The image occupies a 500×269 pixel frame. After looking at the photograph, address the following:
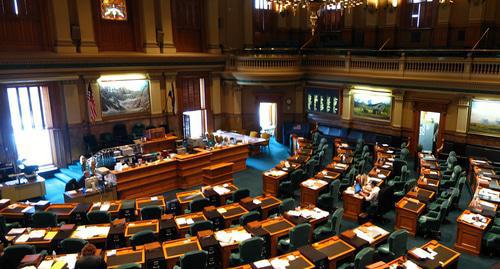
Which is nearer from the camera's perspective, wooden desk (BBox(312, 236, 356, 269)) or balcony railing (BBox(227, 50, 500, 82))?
wooden desk (BBox(312, 236, 356, 269))

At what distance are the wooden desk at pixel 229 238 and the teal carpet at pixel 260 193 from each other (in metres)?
2.98

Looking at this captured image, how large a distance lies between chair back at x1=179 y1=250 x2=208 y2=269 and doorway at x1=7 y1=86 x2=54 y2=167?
34.3ft

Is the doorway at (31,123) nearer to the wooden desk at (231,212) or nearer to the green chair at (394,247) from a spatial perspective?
the wooden desk at (231,212)

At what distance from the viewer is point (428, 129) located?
17125 mm

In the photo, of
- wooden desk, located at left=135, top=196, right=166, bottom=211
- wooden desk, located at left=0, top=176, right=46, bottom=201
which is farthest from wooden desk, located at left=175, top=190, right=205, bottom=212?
wooden desk, located at left=0, top=176, right=46, bottom=201

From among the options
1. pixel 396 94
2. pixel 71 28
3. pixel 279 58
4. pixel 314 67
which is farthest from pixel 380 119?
pixel 71 28

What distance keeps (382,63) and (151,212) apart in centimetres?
1213

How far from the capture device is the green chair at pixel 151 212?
9.42 m

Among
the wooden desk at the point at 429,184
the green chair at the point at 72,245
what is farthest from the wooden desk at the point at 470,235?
the green chair at the point at 72,245

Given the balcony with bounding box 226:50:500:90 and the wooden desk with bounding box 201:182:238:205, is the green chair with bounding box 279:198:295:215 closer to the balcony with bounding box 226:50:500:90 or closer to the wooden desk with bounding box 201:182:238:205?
the wooden desk with bounding box 201:182:238:205

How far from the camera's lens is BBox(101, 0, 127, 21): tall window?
17125 mm

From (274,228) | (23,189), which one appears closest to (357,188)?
(274,228)

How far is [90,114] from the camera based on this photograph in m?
16.5

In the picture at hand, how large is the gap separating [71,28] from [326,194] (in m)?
12.0
